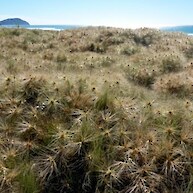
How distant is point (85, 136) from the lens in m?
6.66

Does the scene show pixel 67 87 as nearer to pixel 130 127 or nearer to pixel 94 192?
pixel 130 127

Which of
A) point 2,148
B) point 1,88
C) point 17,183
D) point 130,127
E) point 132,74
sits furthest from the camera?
point 132,74

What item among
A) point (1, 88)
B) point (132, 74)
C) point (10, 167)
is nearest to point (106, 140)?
point (10, 167)

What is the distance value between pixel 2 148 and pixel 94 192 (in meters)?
1.78

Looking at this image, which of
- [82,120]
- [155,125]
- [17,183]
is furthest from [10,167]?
[155,125]

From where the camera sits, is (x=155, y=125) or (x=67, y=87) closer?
(x=155, y=125)

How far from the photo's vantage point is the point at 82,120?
279 inches

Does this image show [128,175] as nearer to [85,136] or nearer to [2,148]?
[85,136]

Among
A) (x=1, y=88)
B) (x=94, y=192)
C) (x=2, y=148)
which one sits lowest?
(x=94, y=192)

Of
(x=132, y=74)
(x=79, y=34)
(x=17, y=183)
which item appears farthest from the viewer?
(x=79, y=34)

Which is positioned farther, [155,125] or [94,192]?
[155,125]

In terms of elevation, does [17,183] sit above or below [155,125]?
below

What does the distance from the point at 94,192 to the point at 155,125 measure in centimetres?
181

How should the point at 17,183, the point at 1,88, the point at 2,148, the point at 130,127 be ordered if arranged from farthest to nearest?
the point at 1,88 < the point at 130,127 < the point at 2,148 < the point at 17,183
